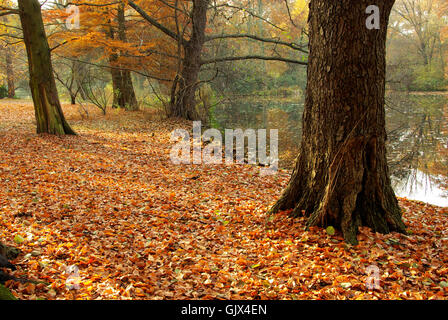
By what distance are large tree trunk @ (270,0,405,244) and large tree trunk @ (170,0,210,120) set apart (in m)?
9.10

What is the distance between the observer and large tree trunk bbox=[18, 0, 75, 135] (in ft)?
28.9

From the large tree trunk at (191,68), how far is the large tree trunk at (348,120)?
9100mm

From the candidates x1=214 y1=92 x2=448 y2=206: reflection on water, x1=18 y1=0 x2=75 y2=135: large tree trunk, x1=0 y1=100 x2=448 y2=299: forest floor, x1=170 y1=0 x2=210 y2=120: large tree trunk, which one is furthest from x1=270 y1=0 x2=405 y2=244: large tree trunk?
x1=170 y1=0 x2=210 y2=120: large tree trunk

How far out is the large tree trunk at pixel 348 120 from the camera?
341 cm

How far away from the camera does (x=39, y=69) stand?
29.3ft

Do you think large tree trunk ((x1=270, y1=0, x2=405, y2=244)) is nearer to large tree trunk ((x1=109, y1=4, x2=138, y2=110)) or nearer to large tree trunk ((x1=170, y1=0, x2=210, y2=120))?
large tree trunk ((x1=170, y1=0, x2=210, y2=120))

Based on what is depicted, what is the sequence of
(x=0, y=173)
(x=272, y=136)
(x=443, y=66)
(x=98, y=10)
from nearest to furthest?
(x=0, y=173), (x=272, y=136), (x=98, y=10), (x=443, y=66)

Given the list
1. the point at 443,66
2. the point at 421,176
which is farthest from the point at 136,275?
the point at 443,66

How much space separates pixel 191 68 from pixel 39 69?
220 inches

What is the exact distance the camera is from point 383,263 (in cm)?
312

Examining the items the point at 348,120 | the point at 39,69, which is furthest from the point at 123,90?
the point at 348,120

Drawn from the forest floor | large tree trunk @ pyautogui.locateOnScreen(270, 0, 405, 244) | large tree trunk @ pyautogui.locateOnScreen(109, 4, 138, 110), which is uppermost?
large tree trunk @ pyautogui.locateOnScreen(109, 4, 138, 110)
